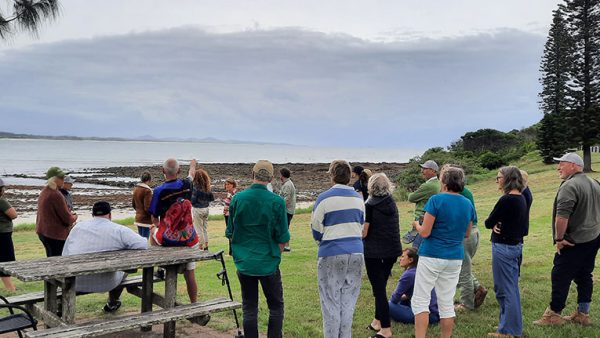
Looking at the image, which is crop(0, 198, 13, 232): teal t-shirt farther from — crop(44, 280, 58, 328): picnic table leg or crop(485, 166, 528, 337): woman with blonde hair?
crop(485, 166, 528, 337): woman with blonde hair

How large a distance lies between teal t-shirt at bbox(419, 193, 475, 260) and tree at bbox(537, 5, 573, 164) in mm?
36672

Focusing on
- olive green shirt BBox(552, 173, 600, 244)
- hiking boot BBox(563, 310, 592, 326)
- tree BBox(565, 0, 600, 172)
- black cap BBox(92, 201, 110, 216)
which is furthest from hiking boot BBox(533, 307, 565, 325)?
tree BBox(565, 0, 600, 172)

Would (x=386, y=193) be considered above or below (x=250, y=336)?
above

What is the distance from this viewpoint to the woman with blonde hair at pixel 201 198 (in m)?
10.1

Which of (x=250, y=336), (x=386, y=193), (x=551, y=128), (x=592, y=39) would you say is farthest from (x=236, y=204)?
(x=551, y=128)

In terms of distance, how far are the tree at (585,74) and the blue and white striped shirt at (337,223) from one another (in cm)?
3486

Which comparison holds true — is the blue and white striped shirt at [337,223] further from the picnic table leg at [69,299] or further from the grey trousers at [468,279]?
the picnic table leg at [69,299]

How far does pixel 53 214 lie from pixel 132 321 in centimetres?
302

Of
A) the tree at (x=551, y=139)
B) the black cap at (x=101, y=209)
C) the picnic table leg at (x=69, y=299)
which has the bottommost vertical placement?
the picnic table leg at (x=69, y=299)

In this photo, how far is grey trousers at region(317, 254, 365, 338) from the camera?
4.91 meters

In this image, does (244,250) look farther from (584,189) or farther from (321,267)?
(584,189)

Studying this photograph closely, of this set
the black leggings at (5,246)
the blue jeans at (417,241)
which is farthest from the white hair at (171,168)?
the black leggings at (5,246)

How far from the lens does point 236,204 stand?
15.8ft

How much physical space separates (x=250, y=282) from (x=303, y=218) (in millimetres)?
15865
